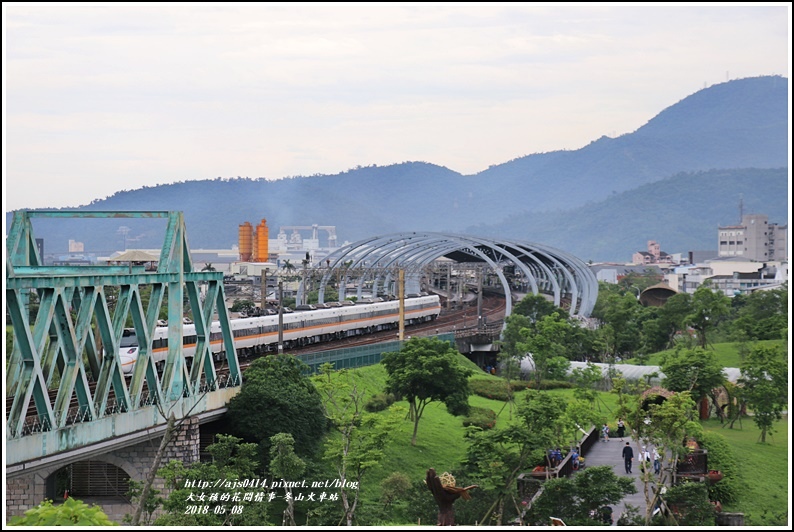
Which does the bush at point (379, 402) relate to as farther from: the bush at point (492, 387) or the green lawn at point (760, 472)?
the green lawn at point (760, 472)

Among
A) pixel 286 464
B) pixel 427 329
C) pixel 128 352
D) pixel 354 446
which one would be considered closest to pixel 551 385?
pixel 427 329

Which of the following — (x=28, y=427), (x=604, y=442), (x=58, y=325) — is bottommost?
(x=604, y=442)

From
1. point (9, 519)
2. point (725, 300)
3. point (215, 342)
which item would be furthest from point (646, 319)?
point (9, 519)

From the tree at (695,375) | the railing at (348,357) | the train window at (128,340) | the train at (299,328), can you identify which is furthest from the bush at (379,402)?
the tree at (695,375)

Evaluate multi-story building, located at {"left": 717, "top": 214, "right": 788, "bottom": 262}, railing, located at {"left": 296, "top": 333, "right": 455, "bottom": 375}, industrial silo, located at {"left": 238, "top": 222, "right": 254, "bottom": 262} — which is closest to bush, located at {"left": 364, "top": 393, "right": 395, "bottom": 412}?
railing, located at {"left": 296, "top": 333, "right": 455, "bottom": 375}

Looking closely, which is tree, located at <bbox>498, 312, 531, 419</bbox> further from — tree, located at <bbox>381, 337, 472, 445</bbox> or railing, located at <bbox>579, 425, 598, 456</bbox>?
railing, located at <bbox>579, 425, 598, 456</bbox>

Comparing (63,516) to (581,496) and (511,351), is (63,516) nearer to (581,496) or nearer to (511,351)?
(581,496)

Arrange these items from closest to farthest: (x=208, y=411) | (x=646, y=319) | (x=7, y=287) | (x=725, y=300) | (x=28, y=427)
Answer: (x=7, y=287) → (x=28, y=427) → (x=208, y=411) → (x=725, y=300) → (x=646, y=319)

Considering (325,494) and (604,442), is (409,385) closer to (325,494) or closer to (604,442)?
(604,442)
